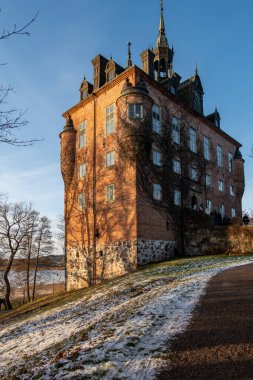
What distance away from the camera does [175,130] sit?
27.9 m

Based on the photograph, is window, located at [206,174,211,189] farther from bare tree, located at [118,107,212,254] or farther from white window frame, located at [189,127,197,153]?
white window frame, located at [189,127,197,153]

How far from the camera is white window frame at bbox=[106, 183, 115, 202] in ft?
81.0

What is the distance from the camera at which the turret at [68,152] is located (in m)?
29.4

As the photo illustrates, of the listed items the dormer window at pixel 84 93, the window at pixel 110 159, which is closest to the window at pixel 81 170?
the window at pixel 110 159

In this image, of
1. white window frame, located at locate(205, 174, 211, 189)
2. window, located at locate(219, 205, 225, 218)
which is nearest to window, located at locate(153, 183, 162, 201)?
white window frame, located at locate(205, 174, 211, 189)

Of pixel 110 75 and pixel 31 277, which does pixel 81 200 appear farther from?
pixel 31 277

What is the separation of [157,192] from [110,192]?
3475 mm

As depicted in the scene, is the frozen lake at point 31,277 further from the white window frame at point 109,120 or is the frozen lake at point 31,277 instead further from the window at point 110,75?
the window at point 110,75

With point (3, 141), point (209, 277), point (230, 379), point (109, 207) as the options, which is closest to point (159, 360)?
point (230, 379)

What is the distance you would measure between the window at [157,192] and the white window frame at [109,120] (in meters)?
5.30

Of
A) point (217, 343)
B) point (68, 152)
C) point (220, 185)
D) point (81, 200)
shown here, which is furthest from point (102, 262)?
point (217, 343)

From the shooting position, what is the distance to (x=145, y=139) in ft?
78.6

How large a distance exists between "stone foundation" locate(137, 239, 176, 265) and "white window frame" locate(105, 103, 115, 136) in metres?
8.87

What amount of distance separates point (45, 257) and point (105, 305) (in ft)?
105
